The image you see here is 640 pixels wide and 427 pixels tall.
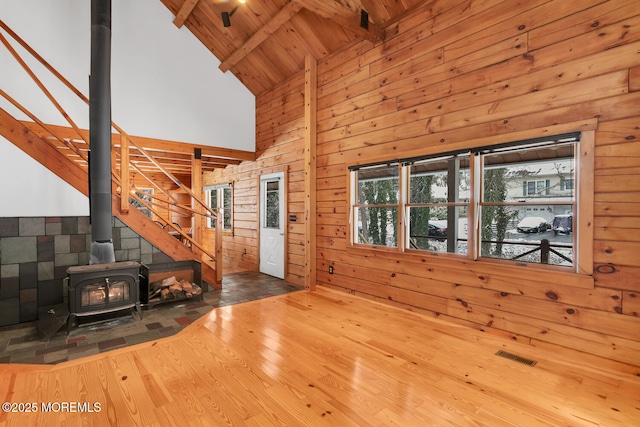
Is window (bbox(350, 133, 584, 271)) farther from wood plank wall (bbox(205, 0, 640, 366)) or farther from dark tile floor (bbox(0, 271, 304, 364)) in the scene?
dark tile floor (bbox(0, 271, 304, 364))

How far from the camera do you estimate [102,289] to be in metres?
3.22

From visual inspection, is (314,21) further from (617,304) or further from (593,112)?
(617,304)

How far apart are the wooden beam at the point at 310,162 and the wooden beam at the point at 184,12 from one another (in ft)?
6.56

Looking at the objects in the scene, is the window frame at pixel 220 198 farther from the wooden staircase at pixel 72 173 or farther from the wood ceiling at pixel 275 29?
the wooden staircase at pixel 72 173

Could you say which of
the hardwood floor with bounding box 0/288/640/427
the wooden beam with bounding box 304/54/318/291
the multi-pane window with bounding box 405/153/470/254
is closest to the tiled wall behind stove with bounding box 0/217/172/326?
the hardwood floor with bounding box 0/288/640/427

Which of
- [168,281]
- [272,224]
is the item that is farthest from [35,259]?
[272,224]

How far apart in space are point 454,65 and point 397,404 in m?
3.07

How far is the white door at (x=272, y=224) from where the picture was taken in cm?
559

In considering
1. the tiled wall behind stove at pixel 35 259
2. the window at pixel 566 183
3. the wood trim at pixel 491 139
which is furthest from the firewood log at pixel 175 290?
the window at pixel 566 183

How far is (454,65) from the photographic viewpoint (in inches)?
124

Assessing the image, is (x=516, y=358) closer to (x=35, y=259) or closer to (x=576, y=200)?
(x=576, y=200)

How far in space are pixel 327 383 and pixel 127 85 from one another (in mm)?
5189

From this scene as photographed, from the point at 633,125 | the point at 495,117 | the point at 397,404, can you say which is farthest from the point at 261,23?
the point at 397,404

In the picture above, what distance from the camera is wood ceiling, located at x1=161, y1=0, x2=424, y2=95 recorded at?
3.59 m
